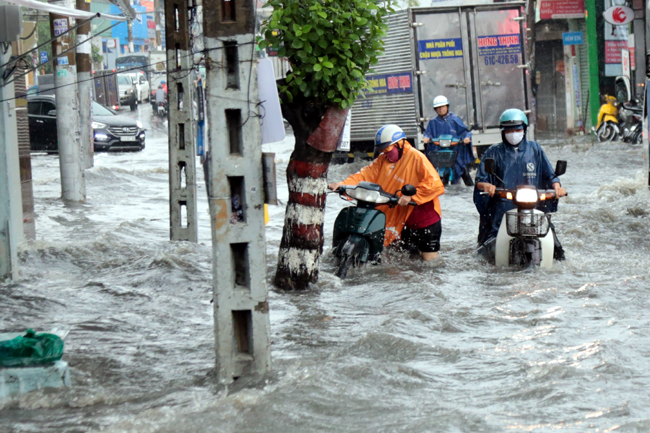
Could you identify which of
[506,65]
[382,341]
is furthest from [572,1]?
[382,341]

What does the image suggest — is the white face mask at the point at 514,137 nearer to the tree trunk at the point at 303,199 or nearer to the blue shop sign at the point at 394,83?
the tree trunk at the point at 303,199

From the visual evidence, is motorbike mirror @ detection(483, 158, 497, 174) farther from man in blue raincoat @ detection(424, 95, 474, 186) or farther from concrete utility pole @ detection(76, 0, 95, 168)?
concrete utility pole @ detection(76, 0, 95, 168)

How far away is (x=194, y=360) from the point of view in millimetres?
5750

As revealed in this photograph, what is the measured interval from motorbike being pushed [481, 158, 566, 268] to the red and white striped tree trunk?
56.7 inches

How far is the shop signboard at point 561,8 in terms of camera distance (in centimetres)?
2912

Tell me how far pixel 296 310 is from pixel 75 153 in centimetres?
868

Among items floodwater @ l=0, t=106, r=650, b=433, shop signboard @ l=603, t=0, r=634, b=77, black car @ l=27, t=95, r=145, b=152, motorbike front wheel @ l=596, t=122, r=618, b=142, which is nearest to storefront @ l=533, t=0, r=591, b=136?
shop signboard @ l=603, t=0, r=634, b=77

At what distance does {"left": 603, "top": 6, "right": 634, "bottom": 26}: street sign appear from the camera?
22109 millimetres

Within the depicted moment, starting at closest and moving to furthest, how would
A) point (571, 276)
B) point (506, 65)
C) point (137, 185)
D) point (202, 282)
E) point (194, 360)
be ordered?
point (194, 360)
point (571, 276)
point (202, 282)
point (506, 65)
point (137, 185)

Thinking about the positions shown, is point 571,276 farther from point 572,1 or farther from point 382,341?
point 572,1

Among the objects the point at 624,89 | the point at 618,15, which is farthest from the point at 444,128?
the point at 624,89

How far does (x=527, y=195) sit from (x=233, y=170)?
11.7ft

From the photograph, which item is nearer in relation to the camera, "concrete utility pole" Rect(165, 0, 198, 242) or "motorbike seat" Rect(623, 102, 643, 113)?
"concrete utility pole" Rect(165, 0, 198, 242)

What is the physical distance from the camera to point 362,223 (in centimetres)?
795
